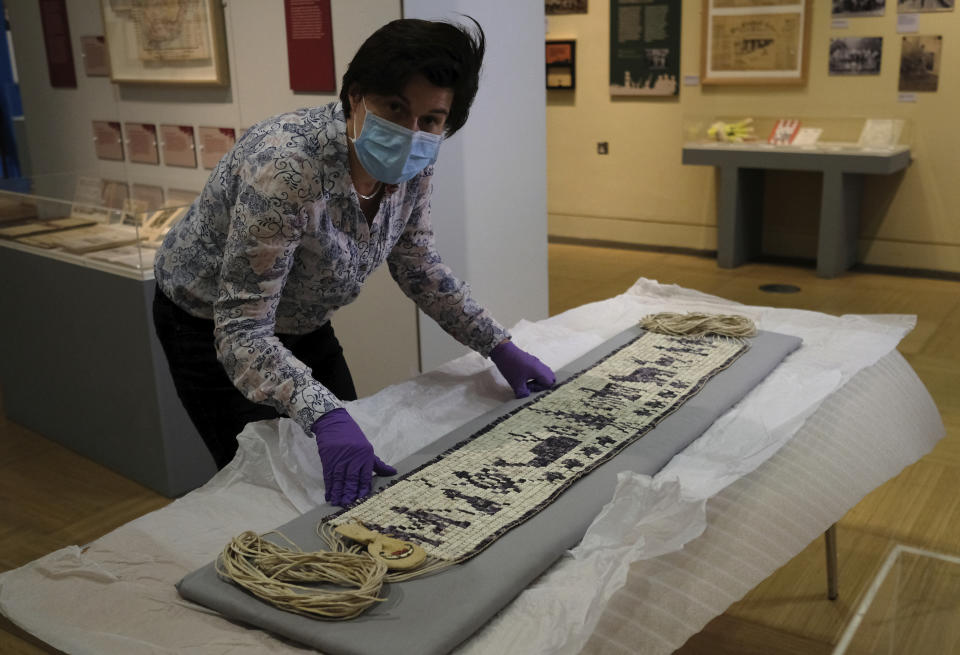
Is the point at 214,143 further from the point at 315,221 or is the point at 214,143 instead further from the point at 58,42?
the point at 315,221

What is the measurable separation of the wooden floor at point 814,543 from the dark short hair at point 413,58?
3.03 ft

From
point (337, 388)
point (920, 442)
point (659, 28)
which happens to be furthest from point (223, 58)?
point (659, 28)

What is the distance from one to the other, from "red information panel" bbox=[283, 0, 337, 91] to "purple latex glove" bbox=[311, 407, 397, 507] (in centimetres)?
189

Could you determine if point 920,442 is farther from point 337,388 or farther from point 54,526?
point 54,526

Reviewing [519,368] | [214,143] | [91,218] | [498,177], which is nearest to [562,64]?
[214,143]

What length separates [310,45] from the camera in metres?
3.15

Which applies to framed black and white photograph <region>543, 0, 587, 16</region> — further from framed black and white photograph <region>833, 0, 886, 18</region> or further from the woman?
the woman

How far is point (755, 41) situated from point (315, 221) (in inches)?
198

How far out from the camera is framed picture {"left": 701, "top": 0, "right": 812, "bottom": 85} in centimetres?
572

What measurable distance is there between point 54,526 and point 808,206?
15.5 feet

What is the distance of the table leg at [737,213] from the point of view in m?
5.83

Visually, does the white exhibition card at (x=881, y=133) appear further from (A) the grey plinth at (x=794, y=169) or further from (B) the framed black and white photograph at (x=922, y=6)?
(B) the framed black and white photograph at (x=922, y=6)

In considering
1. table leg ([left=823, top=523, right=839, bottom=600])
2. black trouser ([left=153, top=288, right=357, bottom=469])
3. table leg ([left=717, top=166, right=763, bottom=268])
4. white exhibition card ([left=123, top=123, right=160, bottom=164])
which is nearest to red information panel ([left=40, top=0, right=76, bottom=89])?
white exhibition card ([left=123, top=123, right=160, bottom=164])

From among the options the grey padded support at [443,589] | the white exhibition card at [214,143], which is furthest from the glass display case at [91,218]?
the grey padded support at [443,589]
